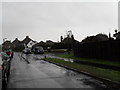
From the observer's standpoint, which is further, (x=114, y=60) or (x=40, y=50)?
(x=40, y=50)

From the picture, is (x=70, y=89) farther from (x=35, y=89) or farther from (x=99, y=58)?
(x=99, y=58)

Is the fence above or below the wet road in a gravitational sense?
above

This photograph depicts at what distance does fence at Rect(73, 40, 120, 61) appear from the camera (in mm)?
19658

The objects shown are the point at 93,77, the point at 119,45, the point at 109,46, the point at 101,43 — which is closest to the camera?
the point at 93,77

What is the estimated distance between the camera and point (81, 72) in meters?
14.2

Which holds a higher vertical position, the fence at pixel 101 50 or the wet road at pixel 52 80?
the fence at pixel 101 50

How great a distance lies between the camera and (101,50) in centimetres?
2234

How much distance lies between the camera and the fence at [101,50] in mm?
19658

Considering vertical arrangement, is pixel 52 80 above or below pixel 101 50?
below

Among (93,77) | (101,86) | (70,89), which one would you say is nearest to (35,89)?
(70,89)

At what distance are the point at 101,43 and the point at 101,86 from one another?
13.5 metres

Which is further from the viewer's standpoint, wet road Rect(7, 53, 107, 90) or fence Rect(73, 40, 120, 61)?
fence Rect(73, 40, 120, 61)

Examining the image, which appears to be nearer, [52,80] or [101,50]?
[52,80]

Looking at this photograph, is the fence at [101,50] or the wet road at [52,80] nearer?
the wet road at [52,80]
